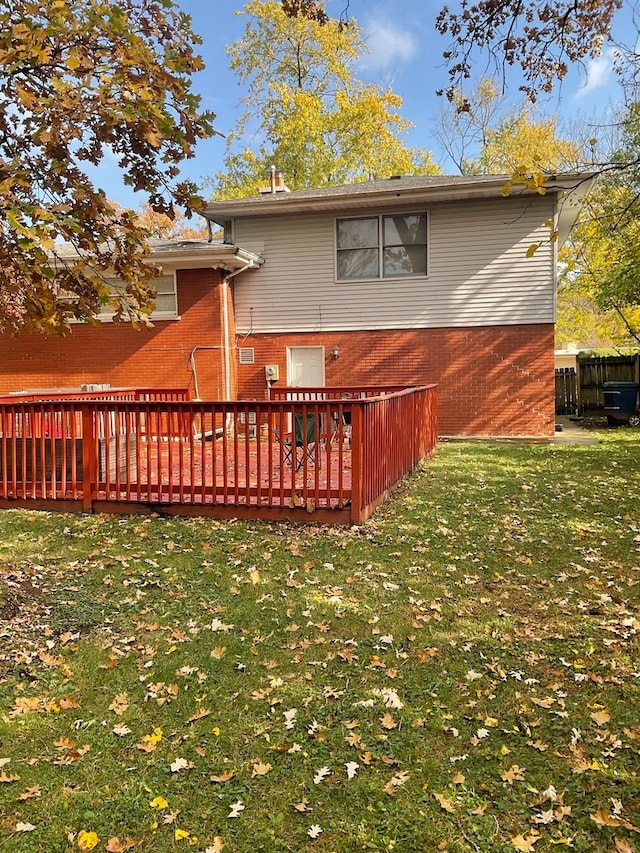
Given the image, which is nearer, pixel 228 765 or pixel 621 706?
pixel 228 765

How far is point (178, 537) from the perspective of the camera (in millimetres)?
6051

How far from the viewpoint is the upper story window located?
1391cm

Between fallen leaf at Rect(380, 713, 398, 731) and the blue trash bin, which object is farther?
the blue trash bin

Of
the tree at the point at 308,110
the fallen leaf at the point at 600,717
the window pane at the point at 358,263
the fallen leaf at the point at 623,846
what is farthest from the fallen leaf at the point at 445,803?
the tree at the point at 308,110

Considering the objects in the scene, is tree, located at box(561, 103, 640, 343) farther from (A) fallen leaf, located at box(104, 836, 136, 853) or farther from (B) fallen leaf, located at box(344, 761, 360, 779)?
(A) fallen leaf, located at box(104, 836, 136, 853)

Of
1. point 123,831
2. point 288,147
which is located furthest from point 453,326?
point 288,147

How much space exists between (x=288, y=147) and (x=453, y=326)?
56.8 ft

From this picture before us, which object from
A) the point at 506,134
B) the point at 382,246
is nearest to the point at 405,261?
the point at 382,246

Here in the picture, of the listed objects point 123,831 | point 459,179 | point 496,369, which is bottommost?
point 123,831

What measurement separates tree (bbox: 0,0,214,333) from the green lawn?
2227 millimetres

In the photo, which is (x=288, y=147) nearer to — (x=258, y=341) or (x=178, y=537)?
(x=258, y=341)

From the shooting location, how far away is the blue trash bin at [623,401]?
52.2ft

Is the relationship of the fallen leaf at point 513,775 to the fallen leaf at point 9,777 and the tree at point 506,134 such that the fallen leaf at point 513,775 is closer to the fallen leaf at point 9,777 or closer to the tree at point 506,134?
the fallen leaf at point 9,777

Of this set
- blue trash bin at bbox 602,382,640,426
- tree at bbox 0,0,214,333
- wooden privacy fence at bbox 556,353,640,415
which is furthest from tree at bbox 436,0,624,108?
wooden privacy fence at bbox 556,353,640,415
